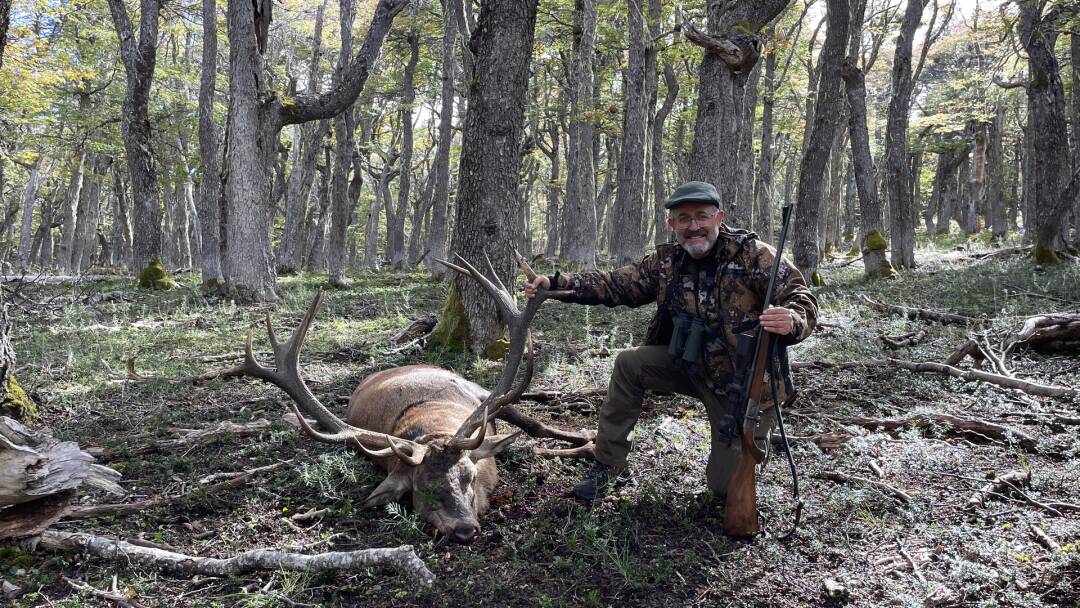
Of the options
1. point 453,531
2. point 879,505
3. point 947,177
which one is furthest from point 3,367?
point 947,177

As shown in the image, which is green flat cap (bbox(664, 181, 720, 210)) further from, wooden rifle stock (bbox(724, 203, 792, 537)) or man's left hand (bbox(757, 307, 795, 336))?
man's left hand (bbox(757, 307, 795, 336))

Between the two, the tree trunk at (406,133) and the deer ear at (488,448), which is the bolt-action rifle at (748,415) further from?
the tree trunk at (406,133)

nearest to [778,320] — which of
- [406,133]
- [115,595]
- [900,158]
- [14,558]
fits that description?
[115,595]

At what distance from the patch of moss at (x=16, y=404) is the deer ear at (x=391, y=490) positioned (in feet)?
9.25

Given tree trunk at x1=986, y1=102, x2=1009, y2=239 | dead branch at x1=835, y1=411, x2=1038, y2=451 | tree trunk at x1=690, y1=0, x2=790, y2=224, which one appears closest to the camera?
dead branch at x1=835, y1=411, x2=1038, y2=451

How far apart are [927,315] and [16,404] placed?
9.28m

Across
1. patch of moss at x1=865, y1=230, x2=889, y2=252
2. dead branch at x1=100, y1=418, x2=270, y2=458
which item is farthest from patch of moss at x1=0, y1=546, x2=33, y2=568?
patch of moss at x1=865, y1=230, x2=889, y2=252

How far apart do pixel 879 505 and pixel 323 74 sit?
28.6 m

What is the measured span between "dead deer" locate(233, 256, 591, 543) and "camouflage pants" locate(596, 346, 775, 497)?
593 millimetres

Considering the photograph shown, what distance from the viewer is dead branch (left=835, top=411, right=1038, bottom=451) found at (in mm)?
4531

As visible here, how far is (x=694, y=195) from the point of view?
3.92 m

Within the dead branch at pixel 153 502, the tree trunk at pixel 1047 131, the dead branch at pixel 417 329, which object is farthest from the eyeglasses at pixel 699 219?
the tree trunk at pixel 1047 131

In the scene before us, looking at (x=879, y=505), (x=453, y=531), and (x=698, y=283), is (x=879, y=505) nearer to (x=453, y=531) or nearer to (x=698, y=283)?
(x=698, y=283)

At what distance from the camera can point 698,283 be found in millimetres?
4047
